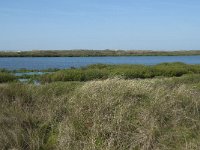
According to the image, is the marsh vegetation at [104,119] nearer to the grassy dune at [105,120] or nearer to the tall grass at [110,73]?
the grassy dune at [105,120]

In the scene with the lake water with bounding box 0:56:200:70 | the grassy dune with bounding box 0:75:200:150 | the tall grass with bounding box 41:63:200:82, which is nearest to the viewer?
the grassy dune with bounding box 0:75:200:150

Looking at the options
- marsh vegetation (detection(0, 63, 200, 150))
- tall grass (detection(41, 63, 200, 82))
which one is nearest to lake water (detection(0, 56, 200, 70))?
tall grass (detection(41, 63, 200, 82))

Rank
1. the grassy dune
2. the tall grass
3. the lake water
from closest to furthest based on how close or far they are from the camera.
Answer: the grassy dune → the tall grass → the lake water

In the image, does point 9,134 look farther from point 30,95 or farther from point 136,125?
point 30,95

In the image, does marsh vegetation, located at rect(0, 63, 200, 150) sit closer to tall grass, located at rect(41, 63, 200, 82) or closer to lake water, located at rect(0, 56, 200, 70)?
tall grass, located at rect(41, 63, 200, 82)

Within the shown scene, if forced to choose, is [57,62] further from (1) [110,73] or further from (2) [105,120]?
(2) [105,120]

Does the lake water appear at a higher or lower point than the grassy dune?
lower

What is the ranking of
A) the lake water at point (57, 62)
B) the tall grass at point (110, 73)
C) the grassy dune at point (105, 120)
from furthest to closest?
the lake water at point (57, 62) → the tall grass at point (110, 73) → the grassy dune at point (105, 120)

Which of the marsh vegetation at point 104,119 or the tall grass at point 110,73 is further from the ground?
the marsh vegetation at point 104,119

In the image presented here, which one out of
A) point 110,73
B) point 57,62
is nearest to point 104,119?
point 110,73

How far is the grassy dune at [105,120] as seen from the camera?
8.23 metres

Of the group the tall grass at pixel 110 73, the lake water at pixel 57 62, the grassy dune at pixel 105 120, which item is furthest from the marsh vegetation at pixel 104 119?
the lake water at pixel 57 62

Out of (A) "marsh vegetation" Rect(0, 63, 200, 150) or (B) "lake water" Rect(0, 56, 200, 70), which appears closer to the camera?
(A) "marsh vegetation" Rect(0, 63, 200, 150)

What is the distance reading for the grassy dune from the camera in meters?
8.23
